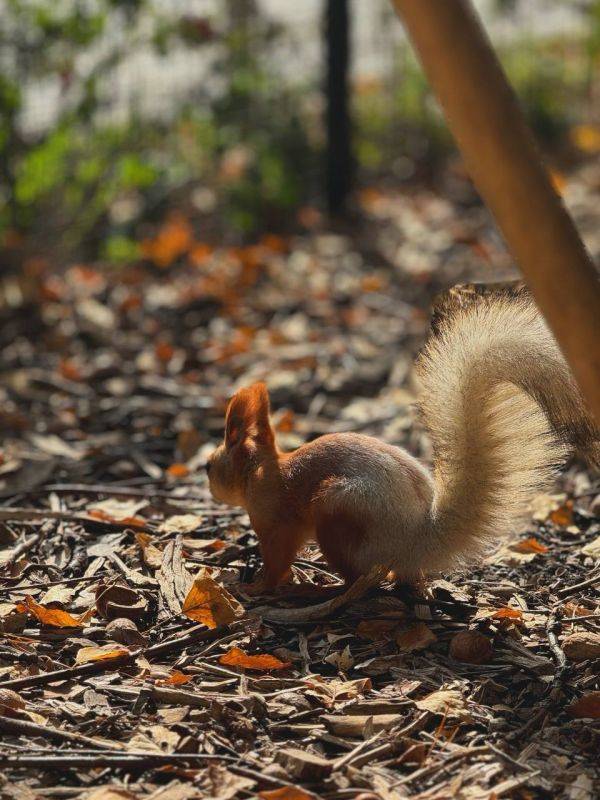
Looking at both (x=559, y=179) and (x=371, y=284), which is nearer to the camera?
(x=371, y=284)

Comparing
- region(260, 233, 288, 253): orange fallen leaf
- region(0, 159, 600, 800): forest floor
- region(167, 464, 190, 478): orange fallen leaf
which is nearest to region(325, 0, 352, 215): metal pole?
region(260, 233, 288, 253): orange fallen leaf

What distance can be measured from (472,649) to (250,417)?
1.11 meters

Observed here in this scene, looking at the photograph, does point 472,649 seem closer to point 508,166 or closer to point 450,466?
point 450,466

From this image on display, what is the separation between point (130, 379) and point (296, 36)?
439 centimetres

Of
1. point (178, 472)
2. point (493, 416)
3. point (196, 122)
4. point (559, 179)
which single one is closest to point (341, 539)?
point (493, 416)

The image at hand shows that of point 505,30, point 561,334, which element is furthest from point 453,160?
point 561,334

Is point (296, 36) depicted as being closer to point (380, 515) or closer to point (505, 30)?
point (505, 30)

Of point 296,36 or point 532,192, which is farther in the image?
point 296,36

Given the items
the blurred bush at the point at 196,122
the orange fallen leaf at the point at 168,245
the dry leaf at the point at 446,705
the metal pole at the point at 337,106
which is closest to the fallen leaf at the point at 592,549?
the dry leaf at the point at 446,705

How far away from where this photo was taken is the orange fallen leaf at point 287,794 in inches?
93.8

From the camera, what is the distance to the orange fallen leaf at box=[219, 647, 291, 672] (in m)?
2.99

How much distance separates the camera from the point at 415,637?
317 centimetres

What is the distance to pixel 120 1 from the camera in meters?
6.79

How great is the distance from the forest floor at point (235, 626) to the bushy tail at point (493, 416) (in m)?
0.33
